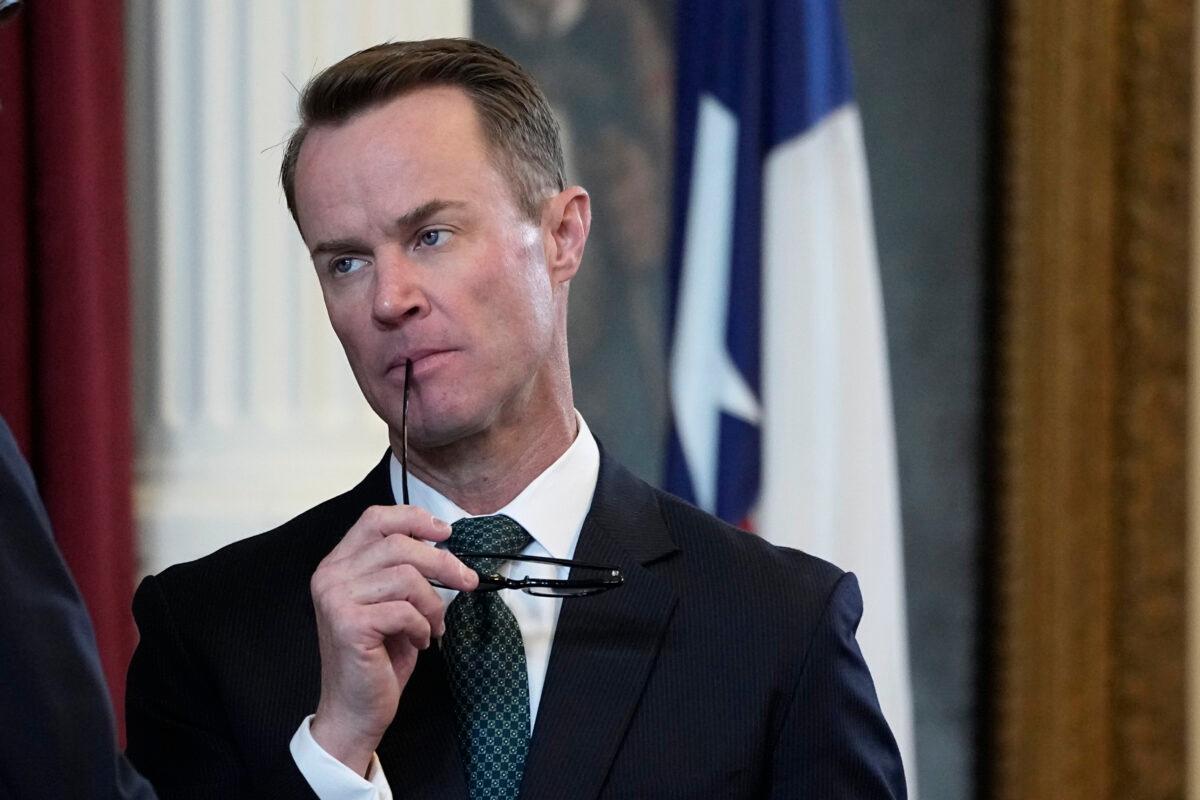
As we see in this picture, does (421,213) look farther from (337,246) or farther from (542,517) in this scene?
(542,517)

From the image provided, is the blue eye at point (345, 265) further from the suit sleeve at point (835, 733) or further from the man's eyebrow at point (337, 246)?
the suit sleeve at point (835, 733)

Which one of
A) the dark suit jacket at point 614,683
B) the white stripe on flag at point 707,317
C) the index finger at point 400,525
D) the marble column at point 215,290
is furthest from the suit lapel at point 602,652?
the white stripe on flag at point 707,317

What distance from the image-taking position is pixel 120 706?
261 cm

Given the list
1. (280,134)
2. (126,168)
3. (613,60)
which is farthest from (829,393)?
(126,168)

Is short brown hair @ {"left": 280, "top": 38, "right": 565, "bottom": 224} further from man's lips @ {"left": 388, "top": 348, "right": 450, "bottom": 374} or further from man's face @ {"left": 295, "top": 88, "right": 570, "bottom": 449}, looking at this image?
man's lips @ {"left": 388, "top": 348, "right": 450, "bottom": 374}

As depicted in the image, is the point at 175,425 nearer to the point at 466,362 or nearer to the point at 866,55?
the point at 466,362

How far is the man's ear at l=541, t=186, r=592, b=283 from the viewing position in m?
1.80

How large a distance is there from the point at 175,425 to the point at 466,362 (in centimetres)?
108

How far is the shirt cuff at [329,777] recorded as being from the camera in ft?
4.86

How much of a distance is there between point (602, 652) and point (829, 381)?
1.67 meters

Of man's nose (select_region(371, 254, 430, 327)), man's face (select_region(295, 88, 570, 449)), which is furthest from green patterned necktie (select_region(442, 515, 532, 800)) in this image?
man's nose (select_region(371, 254, 430, 327))

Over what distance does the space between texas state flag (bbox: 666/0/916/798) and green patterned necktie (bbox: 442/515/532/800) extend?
1563mm

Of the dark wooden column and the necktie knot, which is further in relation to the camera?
the dark wooden column

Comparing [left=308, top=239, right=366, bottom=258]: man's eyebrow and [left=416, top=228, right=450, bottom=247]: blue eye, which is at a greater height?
[left=416, top=228, right=450, bottom=247]: blue eye
